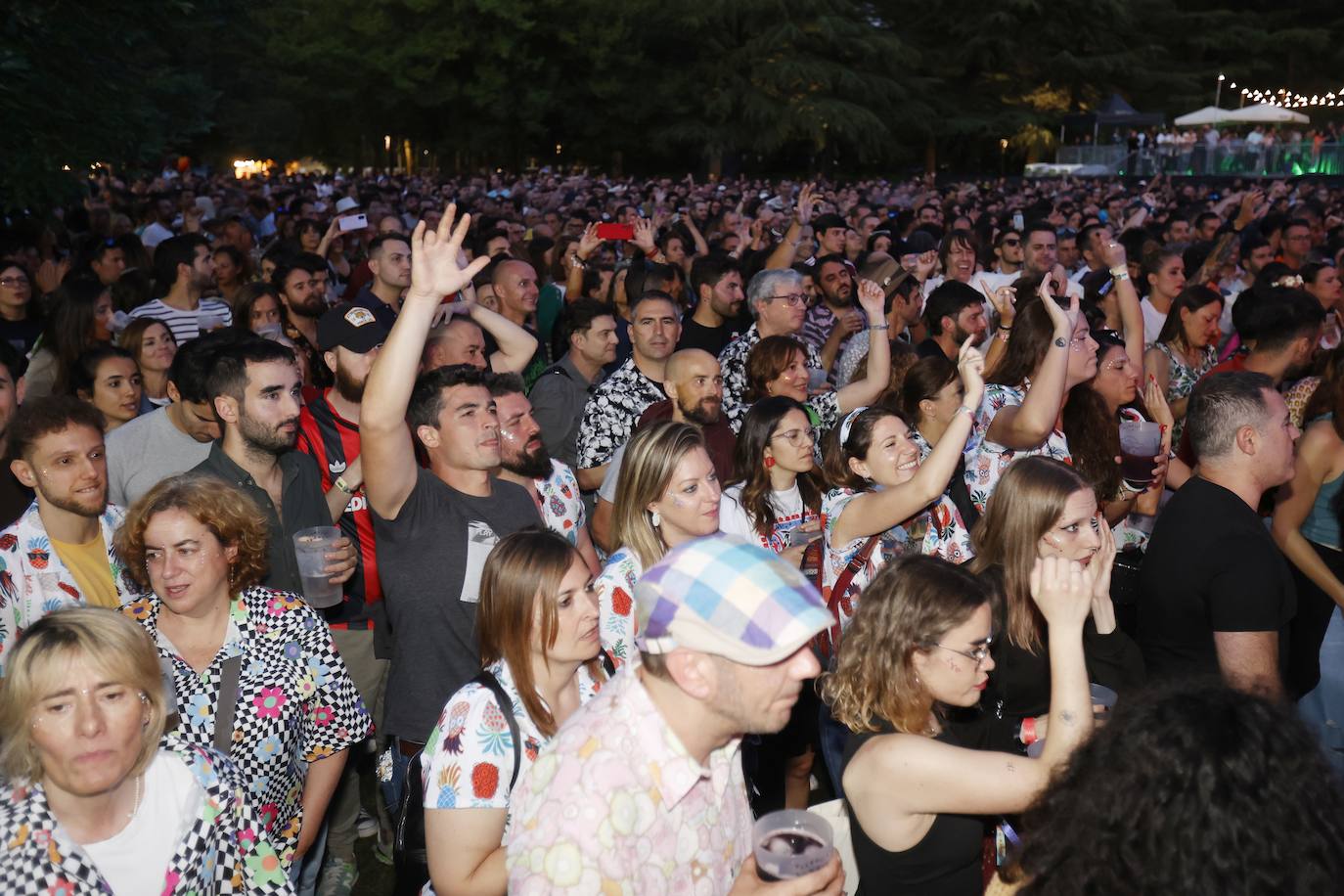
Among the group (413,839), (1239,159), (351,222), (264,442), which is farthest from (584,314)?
(1239,159)

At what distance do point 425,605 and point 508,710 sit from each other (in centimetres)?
100

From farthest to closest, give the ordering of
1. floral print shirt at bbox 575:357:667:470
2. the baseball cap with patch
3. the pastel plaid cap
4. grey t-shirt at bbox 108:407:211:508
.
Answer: floral print shirt at bbox 575:357:667:470 < the baseball cap with patch < grey t-shirt at bbox 108:407:211:508 < the pastel plaid cap

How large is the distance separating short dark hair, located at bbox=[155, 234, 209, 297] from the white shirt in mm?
5591

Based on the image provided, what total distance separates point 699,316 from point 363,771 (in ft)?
13.2

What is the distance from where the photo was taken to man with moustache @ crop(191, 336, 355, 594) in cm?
411

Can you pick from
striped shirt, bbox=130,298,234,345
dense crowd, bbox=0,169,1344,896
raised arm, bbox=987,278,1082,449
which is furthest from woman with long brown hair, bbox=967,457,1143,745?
striped shirt, bbox=130,298,234,345

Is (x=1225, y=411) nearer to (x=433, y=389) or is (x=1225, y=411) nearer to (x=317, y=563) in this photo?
(x=433, y=389)

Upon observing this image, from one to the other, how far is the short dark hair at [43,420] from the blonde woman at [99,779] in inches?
54.3

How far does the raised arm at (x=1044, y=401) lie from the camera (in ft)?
14.9

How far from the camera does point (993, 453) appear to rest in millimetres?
4848

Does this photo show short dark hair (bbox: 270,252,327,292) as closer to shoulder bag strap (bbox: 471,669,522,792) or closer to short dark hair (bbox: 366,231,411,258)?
short dark hair (bbox: 366,231,411,258)

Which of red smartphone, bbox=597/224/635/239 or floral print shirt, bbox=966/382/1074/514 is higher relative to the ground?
red smartphone, bbox=597/224/635/239

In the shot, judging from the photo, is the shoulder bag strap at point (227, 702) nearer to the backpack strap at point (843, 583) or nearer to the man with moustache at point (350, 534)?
the man with moustache at point (350, 534)

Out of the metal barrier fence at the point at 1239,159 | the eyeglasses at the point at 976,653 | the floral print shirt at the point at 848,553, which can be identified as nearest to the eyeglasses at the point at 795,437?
the floral print shirt at the point at 848,553
